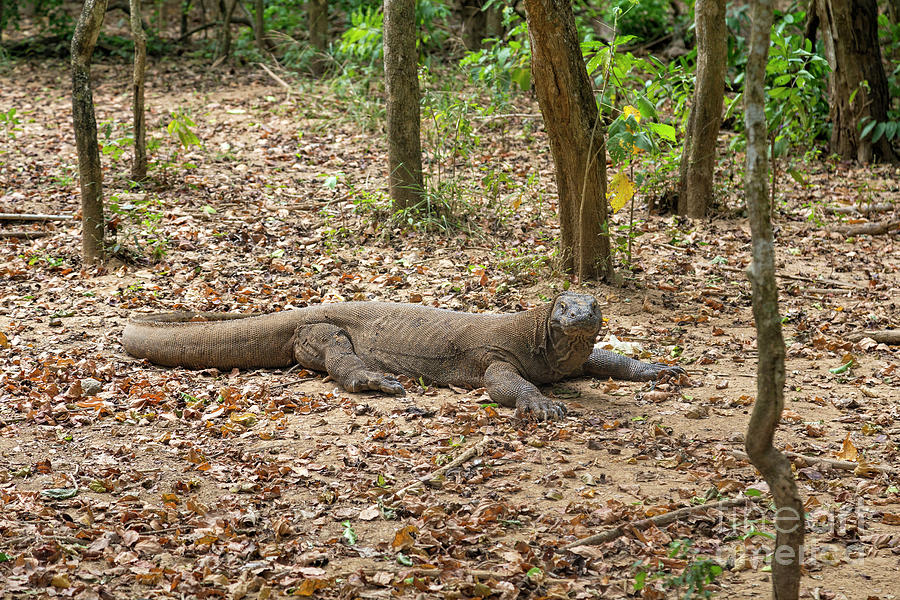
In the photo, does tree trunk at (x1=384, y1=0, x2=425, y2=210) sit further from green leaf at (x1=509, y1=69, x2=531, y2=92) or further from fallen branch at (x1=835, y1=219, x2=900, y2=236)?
fallen branch at (x1=835, y1=219, x2=900, y2=236)

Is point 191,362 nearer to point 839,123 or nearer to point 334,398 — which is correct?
point 334,398

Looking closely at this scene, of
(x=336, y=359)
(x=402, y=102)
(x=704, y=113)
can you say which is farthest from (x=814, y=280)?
(x=336, y=359)

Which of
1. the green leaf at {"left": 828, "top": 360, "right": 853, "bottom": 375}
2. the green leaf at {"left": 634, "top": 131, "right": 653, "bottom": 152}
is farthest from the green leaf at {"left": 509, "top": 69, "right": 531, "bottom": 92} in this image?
the green leaf at {"left": 828, "top": 360, "right": 853, "bottom": 375}

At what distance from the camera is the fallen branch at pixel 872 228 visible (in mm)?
8117

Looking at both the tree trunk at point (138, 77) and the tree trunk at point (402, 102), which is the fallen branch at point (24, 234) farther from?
the tree trunk at point (402, 102)

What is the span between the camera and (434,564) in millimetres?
3361

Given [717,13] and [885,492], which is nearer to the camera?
[885,492]

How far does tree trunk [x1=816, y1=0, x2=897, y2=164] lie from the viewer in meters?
10.2

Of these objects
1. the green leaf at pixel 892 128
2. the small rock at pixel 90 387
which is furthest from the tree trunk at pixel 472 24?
the small rock at pixel 90 387

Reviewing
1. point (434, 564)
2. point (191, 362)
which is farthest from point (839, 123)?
point (434, 564)

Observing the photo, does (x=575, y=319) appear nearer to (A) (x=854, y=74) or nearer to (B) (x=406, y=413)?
(B) (x=406, y=413)

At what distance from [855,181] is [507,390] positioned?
6.63 m

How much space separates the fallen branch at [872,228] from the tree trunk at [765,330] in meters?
6.20

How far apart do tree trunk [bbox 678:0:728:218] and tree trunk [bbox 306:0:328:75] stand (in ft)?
19.5
